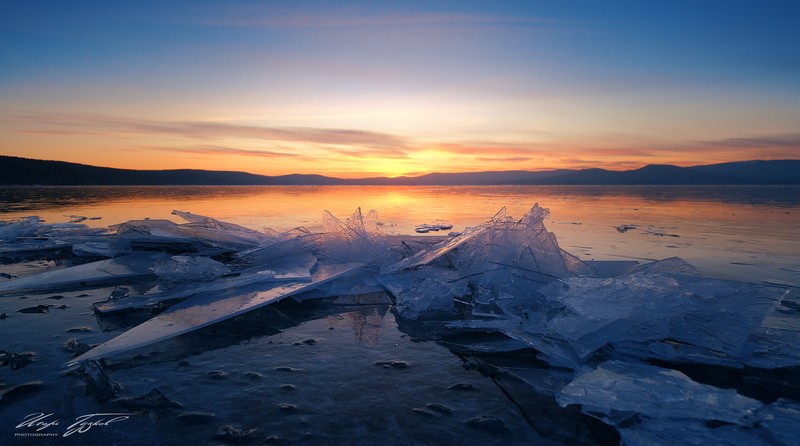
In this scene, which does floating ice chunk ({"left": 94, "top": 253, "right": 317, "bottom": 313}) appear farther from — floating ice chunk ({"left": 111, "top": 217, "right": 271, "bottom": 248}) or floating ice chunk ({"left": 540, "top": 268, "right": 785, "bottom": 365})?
floating ice chunk ({"left": 540, "top": 268, "right": 785, "bottom": 365})

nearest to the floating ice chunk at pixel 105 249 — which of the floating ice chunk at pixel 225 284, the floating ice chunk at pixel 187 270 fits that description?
the floating ice chunk at pixel 187 270

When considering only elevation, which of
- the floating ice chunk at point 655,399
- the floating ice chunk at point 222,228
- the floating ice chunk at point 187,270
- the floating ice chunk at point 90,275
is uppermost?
the floating ice chunk at point 222,228

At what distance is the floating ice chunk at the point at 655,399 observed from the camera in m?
1.72

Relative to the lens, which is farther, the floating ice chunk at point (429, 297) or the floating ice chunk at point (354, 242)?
the floating ice chunk at point (354, 242)

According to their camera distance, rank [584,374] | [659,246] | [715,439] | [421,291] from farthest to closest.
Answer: [659,246]
[421,291]
[584,374]
[715,439]

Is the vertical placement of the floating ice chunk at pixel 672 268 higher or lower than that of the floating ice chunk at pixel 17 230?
higher

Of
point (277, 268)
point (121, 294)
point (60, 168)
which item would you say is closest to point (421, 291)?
point (277, 268)

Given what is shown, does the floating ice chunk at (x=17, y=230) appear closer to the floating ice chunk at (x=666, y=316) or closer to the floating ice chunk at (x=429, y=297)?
the floating ice chunk at (x=429, y=297)

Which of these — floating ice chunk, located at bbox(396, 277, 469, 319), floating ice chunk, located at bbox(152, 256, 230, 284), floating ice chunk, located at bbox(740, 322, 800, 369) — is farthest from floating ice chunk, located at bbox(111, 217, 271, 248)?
floating ice chunk, located at bbox(740, 322, 800, 369)

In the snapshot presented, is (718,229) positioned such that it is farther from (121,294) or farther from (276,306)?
(121,294)

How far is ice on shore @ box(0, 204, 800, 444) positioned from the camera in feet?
5.89

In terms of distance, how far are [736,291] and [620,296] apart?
2.69 ft

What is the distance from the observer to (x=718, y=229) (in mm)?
8945
